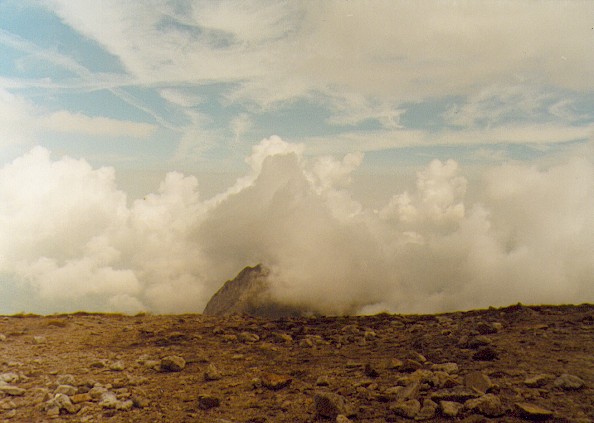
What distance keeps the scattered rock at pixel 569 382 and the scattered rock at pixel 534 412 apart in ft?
2.51

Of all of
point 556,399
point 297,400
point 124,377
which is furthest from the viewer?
point 124,377

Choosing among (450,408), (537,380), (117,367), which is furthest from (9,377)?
(537,380)

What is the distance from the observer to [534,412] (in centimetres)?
443

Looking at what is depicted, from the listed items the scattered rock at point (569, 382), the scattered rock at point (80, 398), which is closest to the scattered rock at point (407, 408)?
the scattered rock at point (569, 382)

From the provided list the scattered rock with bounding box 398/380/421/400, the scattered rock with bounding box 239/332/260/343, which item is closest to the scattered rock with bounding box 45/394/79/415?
the scattered rock with bounding box 239/332/260/343

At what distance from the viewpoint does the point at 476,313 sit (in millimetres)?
10430

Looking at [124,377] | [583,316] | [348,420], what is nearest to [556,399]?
[348,420]

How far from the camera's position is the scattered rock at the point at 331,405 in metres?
5.18

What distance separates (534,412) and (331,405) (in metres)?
2.29

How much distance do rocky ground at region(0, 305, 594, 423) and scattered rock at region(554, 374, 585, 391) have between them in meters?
0.01

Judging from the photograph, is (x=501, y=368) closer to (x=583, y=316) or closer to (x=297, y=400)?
(x=297, y=400)

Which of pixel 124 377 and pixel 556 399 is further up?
pixel 556 399

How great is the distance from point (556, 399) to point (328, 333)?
17.4 ft

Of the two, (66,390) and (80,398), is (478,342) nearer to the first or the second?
(80,398)
